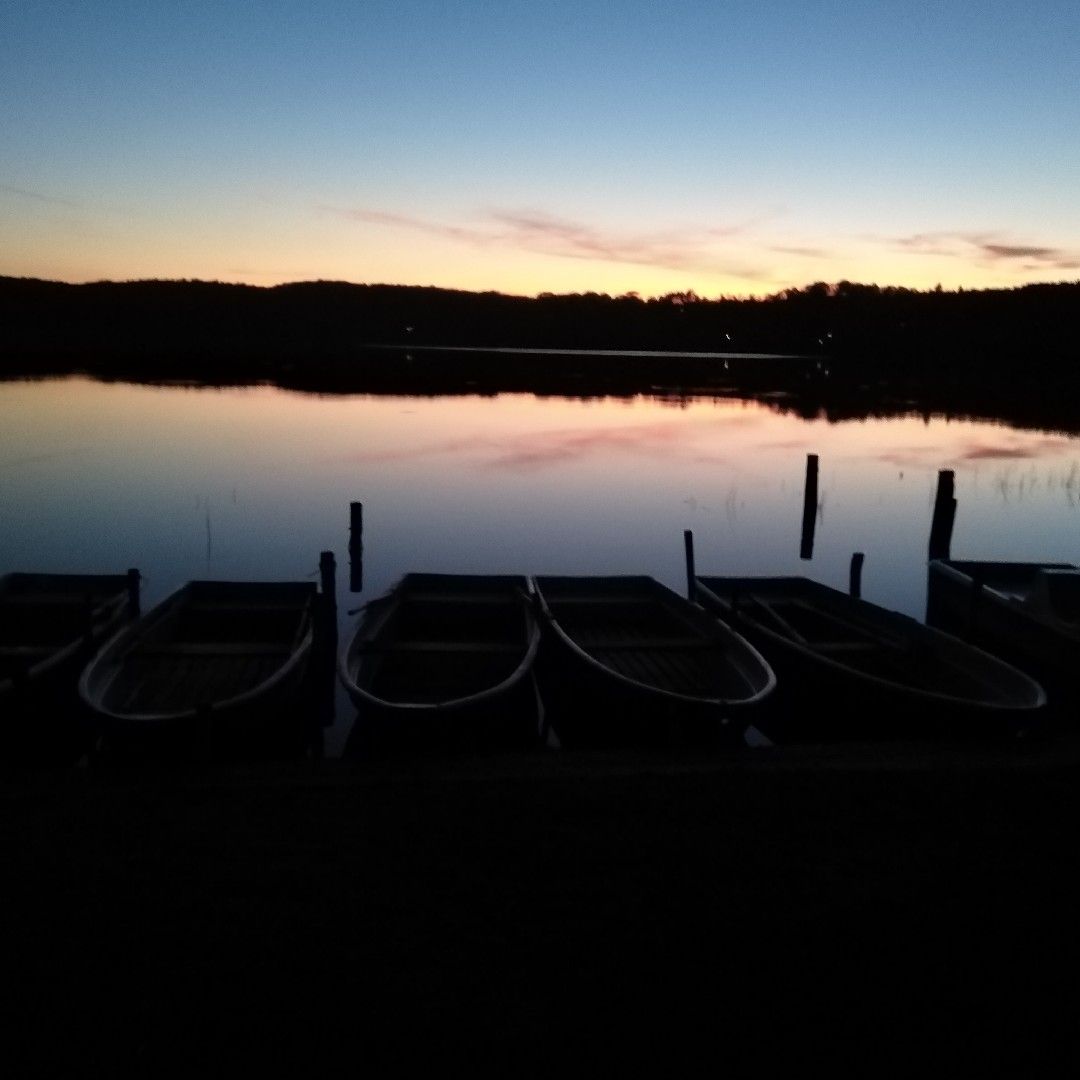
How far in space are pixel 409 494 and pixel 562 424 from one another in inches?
905

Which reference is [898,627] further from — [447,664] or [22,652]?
[22,652]

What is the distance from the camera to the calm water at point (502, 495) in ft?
79.0

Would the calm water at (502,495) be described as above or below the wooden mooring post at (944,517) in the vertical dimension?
below

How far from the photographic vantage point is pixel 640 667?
1080 cm

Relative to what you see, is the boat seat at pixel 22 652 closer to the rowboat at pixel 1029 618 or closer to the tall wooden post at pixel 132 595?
the tall wooden post at pixel 132 595

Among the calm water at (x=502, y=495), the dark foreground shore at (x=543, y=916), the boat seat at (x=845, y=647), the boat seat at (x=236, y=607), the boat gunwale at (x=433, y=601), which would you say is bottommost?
the calm water at (x=502, y=495)

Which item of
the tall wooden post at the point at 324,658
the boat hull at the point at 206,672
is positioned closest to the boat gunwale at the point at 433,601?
the tall wooden post at the point at 324,658

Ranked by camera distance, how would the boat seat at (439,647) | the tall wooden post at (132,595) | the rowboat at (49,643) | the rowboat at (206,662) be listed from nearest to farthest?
the rowboat at (206,662), the rowboat at (49,643), the boat seat at (439,647), the tall wooden post at (132,595)

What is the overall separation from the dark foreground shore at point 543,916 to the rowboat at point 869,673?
5.40 ft

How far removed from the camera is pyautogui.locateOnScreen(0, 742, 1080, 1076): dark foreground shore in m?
4.29

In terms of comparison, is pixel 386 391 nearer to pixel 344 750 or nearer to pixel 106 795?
pixel 344 750

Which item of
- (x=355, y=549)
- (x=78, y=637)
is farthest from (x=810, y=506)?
(x=78, y=637)

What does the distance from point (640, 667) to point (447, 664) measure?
217cm

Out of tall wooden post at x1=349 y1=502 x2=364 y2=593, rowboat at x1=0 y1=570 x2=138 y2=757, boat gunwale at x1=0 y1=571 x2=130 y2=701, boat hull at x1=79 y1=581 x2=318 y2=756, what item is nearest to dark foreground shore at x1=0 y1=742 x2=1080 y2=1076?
boat hull at x1=79 y1=581 x2=318 y2=756
